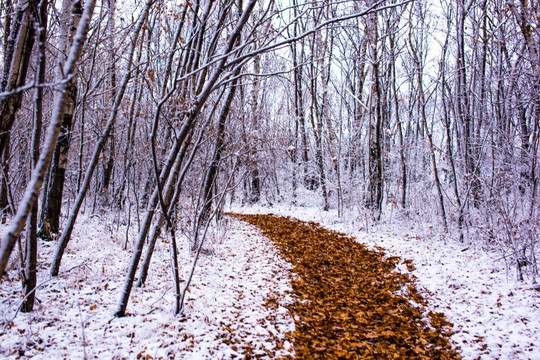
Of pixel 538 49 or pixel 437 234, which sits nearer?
pixel 538 49

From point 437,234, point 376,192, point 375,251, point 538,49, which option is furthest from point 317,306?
point 376,192

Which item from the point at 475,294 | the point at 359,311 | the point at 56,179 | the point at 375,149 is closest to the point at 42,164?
the point at 359,311

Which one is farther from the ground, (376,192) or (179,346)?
(376,192)

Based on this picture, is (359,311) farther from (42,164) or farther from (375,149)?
(375,149)

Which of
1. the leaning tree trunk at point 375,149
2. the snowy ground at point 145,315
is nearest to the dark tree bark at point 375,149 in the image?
the leaning tree trunk at point 375,149

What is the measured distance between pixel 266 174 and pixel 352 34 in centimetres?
788

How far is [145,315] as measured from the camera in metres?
3.56

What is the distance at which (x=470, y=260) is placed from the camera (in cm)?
565

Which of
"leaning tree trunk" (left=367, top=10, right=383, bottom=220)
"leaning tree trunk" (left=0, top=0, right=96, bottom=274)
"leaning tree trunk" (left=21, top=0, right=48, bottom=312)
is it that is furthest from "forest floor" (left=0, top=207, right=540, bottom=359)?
"leaning tree trunk" (left=367, top=10, right=383, bottom=220)

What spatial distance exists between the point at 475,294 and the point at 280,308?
292cm

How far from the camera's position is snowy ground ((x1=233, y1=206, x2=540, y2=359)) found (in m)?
3.27

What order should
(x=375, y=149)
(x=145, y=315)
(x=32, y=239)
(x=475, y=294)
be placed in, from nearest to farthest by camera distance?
(x=32, y=239), (x=145, y=315), (x=475, y=294), (x=375, y=149)

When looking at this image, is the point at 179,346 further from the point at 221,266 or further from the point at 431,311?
the point at 431,311

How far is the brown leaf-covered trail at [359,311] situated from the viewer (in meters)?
3.30
